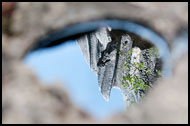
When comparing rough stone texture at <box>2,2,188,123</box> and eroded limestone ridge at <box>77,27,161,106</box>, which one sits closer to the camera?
rough stone texture at <box>2,2,188,123</box>

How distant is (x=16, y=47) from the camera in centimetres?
272

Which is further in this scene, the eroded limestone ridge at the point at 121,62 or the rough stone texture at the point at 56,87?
the eroded limestone ridge at the point at 121,62

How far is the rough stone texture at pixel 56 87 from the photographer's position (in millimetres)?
2449

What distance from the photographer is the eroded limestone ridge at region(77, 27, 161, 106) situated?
5566 millimetres

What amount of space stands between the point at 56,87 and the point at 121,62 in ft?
12.0

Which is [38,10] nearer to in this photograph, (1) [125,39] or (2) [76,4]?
(2) [76,4]

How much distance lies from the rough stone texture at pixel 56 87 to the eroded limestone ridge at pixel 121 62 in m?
2.41

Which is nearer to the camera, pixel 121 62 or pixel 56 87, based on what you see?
pixel 56 87

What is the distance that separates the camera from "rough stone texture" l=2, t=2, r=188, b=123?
245cm

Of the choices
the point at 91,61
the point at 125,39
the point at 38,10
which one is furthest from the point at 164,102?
the point at 91,61

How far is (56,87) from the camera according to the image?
2547 mm

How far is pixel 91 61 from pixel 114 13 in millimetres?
3221

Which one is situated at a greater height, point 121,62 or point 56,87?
point 121,62

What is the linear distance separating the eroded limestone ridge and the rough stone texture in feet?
7.91
